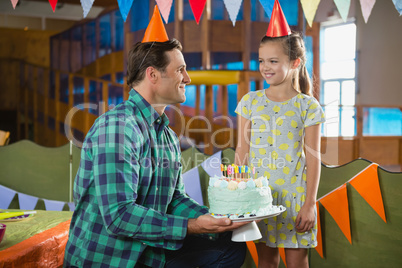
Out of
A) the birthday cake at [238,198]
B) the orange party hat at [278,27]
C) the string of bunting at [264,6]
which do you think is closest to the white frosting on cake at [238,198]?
the birthday cake at [238,198]

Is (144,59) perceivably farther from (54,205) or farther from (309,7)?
(54,205)

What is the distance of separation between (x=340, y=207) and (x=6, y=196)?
2347 mm

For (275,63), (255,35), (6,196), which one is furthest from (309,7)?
(6,196)

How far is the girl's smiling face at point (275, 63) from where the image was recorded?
1929 millimetres

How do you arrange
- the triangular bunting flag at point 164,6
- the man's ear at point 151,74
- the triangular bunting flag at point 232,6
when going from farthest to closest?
the triangular bunting flag at point 164,6 < the triangular bunting flag at point 232,6 < the man's ear at point 151,74

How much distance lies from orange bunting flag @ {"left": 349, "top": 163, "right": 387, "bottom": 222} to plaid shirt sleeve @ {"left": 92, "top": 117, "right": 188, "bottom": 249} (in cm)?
136

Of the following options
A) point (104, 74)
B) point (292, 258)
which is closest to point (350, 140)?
point (104, 74)

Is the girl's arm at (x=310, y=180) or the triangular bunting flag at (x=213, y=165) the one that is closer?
the girl's arm at (x=310, y=180)

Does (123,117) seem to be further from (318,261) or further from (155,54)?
(318,261)

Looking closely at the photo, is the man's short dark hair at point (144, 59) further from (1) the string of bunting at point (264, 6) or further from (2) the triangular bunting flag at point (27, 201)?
(2) the triangular bunting flag at point (27, 201)

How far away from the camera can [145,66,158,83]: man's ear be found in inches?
60.6

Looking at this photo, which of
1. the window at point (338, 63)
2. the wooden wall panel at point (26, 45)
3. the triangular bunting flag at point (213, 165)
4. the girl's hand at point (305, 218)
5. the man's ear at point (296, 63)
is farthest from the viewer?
the window at point (338, 63)

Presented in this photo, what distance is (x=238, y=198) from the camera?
157cm

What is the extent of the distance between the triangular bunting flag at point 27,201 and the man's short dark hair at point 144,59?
211 cm
